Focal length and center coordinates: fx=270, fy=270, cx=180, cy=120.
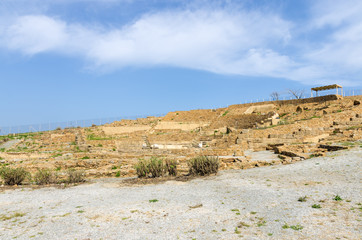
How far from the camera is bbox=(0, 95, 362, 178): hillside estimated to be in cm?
1631

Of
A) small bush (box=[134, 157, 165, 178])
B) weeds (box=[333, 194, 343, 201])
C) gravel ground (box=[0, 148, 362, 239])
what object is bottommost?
gravel ground (box=[0, 148, 362, 239])

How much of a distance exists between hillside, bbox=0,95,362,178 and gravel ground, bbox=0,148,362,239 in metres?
4.02

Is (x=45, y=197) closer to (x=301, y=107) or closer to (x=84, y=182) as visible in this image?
(x=84, y=182)

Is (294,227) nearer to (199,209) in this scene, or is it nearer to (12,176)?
(199,209)

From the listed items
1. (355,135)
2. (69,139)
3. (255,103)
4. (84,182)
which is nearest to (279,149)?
(355,135)

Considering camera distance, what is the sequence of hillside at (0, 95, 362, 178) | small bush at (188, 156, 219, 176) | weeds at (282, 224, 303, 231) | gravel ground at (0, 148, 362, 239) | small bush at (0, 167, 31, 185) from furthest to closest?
1. hillside at (0, 95, 362, 178)
2. small bush at (188, 156, 219, 176)
3. small bush at (0, 167, 31, 185)
4. gravel ground at (0, 148, 362, 239)
5. weeds at (282, 224, 303, 231)

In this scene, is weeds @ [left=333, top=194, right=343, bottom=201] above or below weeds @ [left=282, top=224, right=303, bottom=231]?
above

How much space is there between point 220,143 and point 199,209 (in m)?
19.2

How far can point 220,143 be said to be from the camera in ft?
84.8

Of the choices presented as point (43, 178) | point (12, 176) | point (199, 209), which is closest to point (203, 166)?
point (199, 209)

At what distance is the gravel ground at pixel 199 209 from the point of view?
5.49m

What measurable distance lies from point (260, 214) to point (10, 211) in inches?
269

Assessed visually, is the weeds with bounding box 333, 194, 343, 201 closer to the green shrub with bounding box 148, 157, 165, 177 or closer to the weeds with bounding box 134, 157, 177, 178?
the weeds with bounding box 134, 157, 177, 178

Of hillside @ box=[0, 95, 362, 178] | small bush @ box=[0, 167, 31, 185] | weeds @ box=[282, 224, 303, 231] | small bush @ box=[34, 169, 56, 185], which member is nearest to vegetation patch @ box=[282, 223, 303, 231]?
weeds @ box=[282, 224, 303, 231]
